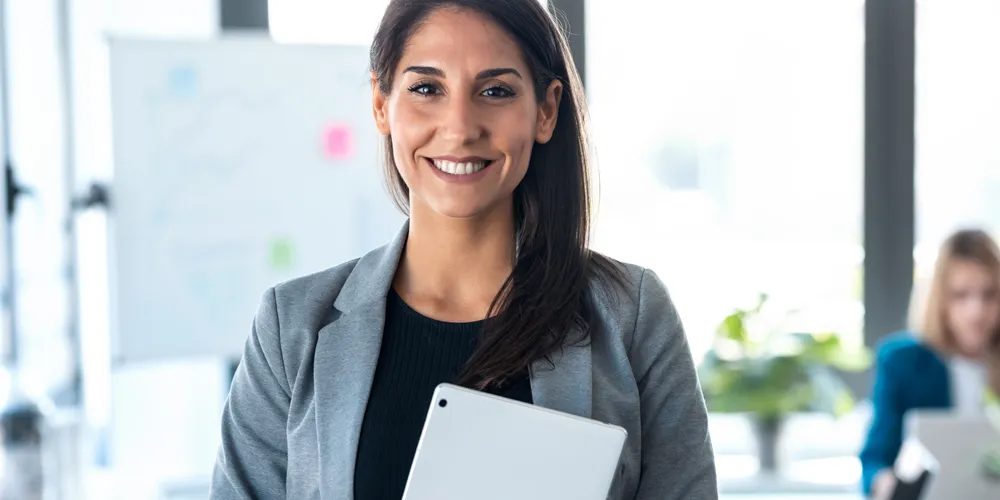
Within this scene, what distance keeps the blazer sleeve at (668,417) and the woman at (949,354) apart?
1.87 metres

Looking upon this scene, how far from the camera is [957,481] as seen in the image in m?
2.02

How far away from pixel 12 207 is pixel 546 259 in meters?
1.58

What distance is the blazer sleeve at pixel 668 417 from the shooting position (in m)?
1.04

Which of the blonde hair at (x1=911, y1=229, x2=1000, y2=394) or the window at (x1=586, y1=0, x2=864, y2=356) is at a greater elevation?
the window at (x1=586, y1=0, x2=864, y2=356)

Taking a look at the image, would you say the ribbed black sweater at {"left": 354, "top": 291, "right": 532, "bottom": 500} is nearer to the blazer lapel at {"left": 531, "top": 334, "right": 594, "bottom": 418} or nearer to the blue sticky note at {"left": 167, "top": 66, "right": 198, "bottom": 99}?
the blazer lapel at {"left": 531, "top": 334, "right": 594, "bottom": 418}

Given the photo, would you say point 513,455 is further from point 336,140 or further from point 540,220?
point 336,140

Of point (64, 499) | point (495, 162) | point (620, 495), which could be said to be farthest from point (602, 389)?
point (64, 499)

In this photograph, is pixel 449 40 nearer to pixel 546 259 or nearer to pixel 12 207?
pixel 546 259

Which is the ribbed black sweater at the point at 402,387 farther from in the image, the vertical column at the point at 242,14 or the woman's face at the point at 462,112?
the vertical column at the point at 242,14

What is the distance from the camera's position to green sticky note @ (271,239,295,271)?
105 inches

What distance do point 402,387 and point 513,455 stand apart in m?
0.21

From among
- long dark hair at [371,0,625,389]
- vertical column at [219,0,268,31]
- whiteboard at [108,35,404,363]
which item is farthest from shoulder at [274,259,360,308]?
vertical column at [219,0,268,31]

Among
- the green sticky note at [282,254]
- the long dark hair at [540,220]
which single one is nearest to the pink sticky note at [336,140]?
the green sticky note at [282,254]

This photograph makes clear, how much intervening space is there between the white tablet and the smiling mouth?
25 cm
